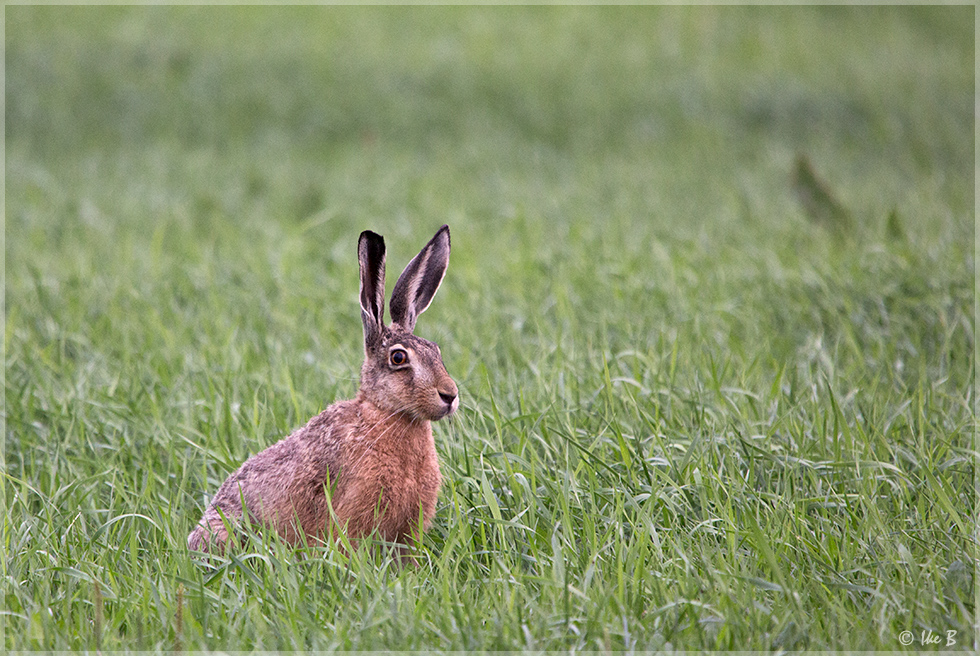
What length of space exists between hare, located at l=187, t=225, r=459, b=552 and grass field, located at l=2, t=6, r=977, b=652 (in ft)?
0.45

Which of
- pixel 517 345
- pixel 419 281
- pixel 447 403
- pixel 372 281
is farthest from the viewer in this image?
pixel 517 345

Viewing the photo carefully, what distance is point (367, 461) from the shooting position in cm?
280

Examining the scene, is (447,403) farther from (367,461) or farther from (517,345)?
(517,345)

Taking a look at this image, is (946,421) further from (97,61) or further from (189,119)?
(97,61)

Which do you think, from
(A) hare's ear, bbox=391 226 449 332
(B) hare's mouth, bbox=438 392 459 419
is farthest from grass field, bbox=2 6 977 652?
(A) hare's ear, bbox=391 226 449 332

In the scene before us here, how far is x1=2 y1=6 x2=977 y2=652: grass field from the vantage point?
98.7 inches

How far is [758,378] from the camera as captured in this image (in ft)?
13.0

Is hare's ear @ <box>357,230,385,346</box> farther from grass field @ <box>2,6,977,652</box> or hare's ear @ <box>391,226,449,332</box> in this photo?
grass field @ <box>2,6,977,652</box>

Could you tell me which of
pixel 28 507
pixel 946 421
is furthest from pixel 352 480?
pixel 946 421

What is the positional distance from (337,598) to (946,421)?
2.38m

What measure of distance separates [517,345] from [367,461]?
5.32ft

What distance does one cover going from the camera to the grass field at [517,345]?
251 centimetres

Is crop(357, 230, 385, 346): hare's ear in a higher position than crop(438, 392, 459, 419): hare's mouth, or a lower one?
higher

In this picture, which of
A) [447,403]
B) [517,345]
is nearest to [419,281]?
[447,403]
